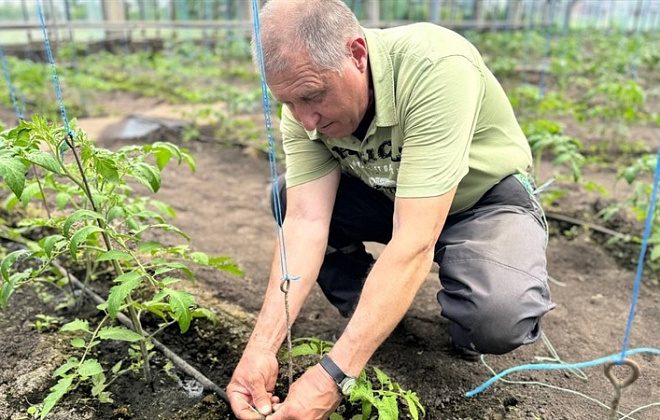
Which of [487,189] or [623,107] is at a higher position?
[487,189]

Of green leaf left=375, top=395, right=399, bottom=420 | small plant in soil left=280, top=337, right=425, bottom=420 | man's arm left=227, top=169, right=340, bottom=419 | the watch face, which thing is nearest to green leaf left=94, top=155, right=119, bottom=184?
man's arm left=227, top=169, right=340, bottom=419

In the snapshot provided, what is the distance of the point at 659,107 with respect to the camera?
6086 millimetres

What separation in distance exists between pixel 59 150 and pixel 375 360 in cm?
110

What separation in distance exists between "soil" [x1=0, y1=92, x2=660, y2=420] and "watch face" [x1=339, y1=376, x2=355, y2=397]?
14.2 inches

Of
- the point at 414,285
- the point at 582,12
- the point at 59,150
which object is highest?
the point at 59,150

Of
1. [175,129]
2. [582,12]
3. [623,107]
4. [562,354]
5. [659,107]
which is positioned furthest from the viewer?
[582,12]

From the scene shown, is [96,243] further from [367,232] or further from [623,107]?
[623,107]

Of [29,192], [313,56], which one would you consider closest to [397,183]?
[313,56]

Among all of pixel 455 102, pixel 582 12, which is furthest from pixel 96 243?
pixel 582 12

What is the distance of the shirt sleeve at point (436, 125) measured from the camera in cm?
146

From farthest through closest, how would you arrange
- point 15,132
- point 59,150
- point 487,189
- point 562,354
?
point 562,354 < point 487,189 < point 59,150 < point 15,132

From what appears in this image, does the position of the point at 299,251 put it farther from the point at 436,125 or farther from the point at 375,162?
the point at 436,125

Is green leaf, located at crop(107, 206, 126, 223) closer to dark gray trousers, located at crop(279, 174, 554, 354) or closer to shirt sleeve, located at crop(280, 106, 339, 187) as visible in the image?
shirt sleeve, located at crop(280, 106, 339, 187)

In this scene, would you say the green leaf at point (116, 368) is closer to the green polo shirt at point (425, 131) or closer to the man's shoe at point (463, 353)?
the green polo shirt at point (425, 131)
